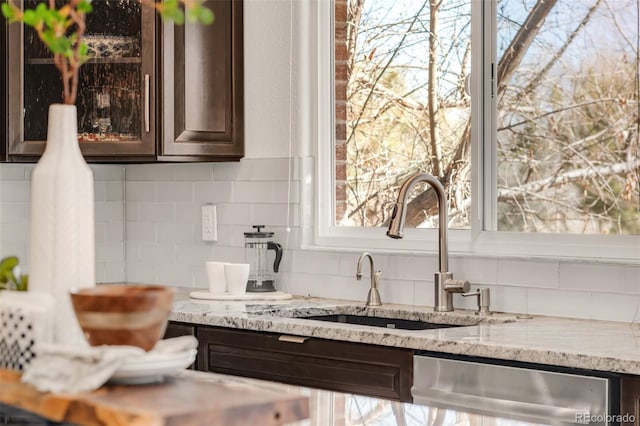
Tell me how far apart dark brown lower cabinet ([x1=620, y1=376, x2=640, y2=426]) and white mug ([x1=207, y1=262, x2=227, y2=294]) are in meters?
1.80

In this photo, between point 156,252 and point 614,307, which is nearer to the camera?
point 614,307

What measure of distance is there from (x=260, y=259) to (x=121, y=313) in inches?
105

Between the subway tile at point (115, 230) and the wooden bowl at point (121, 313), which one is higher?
the subway tile at point (115, 230)

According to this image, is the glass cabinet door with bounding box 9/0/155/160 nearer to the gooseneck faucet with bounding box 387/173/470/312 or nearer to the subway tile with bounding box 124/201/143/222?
the subway tile with bounding box 124/201/143/222

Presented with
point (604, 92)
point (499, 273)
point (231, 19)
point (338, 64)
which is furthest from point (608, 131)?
point (231, 19)

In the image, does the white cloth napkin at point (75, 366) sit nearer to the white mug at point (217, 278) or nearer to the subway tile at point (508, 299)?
the subway tile at point (508, 299)

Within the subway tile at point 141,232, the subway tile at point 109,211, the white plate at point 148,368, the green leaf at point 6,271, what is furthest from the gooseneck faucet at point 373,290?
the white plate at point 148,368

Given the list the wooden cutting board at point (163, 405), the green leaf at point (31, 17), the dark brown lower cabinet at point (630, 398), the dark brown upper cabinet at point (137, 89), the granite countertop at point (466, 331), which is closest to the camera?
the wooden cutting board at point (163, 405)

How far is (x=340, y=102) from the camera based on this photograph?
4031 millimetres

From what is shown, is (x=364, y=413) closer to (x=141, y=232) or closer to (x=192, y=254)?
(x=192, y=254)

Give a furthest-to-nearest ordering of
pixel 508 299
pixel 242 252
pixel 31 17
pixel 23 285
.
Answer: pixel 242 252, pixel 508 299, pixel 23 285, pixel 31 17

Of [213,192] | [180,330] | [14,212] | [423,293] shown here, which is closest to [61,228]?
[180,330]

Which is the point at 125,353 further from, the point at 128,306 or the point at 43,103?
the point at 43,103

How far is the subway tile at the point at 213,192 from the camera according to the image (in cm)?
427
